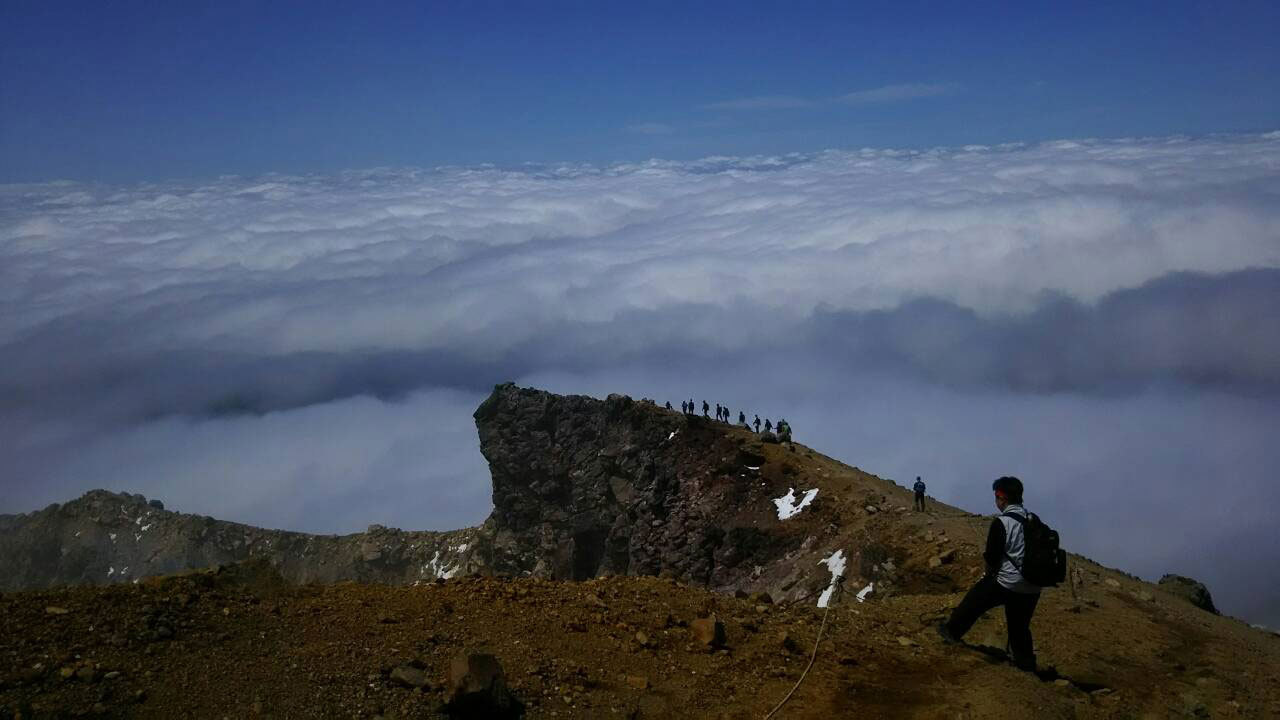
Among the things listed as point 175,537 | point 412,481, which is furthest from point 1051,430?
point 175,537

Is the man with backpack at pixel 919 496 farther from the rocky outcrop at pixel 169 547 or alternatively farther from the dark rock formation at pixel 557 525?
the rocky outcrop at pixel 169 547

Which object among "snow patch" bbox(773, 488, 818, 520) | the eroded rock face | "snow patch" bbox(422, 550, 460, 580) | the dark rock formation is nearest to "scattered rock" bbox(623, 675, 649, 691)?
the dark rock formation

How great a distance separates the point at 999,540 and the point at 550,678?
5489 mm

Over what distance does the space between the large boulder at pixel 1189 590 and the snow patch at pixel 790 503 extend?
44.3 ft

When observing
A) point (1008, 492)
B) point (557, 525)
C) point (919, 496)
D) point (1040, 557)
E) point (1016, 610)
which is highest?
point (1008, 492)

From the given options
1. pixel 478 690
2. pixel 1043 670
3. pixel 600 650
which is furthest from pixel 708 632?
A: pixel 1043 670

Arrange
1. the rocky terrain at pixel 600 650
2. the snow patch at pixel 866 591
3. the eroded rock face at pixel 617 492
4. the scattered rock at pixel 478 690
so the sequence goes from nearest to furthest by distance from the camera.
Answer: the scattered rock at pixel 478 690, the rocky terrain at pixel 600 650, the snow patch at pixel 866 591, the eroded rock face at pixel 617 492

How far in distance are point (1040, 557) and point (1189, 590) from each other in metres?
13.9

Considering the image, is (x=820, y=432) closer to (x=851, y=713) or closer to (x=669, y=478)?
(x=669, y=478)

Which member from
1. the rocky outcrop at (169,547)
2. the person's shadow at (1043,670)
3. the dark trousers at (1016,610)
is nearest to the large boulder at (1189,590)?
the person's shadow at (1043,670)

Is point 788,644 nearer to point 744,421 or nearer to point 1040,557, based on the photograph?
point 1040,557

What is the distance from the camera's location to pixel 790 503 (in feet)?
110

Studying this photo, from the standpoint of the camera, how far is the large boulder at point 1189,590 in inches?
762

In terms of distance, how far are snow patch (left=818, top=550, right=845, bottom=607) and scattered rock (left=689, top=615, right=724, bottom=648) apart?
14132 millimetres
